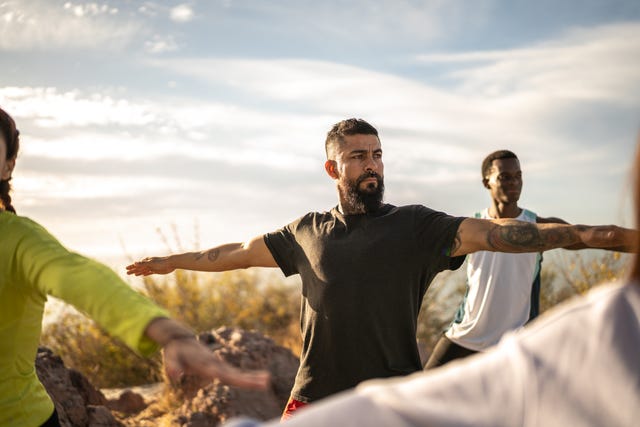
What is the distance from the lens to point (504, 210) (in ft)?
22.7

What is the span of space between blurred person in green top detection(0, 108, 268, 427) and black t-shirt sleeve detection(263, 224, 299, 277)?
2266 millimetres

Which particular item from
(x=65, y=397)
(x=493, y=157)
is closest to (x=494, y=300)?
(x=493, y=157)

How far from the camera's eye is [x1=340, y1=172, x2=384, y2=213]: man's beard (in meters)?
4.57

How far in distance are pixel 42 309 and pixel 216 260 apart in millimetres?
2630

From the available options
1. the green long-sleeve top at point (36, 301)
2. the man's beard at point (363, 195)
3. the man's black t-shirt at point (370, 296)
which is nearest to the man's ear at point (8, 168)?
the green long-sleeve top at point (36, 301)

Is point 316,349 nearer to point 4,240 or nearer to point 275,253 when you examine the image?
point 275,253

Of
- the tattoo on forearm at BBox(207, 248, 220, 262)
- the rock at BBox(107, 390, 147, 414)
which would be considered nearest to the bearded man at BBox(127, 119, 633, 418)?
the tattoo on forearm at BBox(207, 248, 220, 262)

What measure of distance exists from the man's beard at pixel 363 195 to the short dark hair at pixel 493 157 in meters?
2.71

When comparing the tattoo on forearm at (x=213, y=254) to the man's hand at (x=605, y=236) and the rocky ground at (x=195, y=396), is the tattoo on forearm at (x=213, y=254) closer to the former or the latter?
the rocky ground at (x=195, y=396)

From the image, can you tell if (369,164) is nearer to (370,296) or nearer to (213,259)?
(370,296)

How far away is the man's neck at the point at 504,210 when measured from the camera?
6.87 m

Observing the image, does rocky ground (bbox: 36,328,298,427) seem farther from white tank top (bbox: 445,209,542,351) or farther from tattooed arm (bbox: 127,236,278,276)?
white tank top (bbox: 445,209,542,351)

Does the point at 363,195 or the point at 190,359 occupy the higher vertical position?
the point at 363,195

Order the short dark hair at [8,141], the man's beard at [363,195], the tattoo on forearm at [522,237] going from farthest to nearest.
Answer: the man's beard at [363,195] < the tattoo on forearm at [522,237] < the short dark hair at [8,141]
